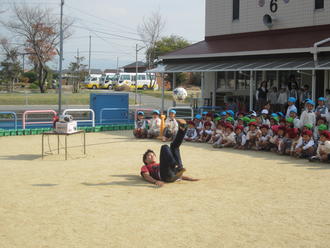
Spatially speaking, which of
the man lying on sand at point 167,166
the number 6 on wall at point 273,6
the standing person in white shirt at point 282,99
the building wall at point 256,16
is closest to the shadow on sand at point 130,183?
the man lying on sand at point 167,166

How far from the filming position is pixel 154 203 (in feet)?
23.9

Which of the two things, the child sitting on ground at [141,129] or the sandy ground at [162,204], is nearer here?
the sandy ground at [162,204]

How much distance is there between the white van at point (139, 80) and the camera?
51875mm

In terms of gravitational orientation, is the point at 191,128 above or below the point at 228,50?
below

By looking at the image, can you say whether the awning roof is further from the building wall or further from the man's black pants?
the man's black pants

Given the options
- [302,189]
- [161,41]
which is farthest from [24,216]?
[161,41]

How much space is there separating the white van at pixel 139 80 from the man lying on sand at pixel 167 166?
4304 cm

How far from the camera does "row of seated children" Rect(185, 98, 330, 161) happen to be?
38.2ft

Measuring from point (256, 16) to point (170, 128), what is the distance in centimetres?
1042

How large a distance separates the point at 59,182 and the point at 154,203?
2.34 meters

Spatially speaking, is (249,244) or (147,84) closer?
(249,244)

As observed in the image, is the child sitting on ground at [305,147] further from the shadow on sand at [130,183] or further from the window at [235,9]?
the window at [235,9]

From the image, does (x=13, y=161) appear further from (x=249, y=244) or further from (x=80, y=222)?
(x=249, y=244)

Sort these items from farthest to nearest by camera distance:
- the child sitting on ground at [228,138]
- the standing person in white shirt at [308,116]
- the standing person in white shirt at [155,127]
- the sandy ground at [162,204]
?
the standing person in white shirt at [155,127] < the child sitting on ground at [228,138] < the standing person in white shirt at [308,116] < the sandy ground at [162,204]
